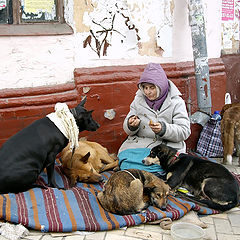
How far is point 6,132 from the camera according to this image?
5156 millimetres

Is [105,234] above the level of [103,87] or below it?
below

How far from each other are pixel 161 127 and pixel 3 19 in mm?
2698

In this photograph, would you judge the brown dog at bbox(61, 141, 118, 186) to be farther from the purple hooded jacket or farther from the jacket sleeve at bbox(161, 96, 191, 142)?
the purple hooded jacket

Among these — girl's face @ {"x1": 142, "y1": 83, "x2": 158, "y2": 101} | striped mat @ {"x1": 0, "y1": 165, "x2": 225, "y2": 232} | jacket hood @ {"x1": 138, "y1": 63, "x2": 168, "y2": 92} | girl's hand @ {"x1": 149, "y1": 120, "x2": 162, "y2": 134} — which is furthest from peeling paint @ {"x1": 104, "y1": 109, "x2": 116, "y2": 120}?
striped mat @ {"x1": 0, "y1": 165, "x2": 225, "y2": 232}

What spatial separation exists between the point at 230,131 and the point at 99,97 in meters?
2.06

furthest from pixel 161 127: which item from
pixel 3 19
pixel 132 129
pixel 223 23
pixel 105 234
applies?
pixel 223 23

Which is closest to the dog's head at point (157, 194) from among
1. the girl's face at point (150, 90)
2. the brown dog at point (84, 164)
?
the brown dog at point (84, 164)

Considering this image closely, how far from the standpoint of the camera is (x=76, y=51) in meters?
5.49

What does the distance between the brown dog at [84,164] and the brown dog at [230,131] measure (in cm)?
173

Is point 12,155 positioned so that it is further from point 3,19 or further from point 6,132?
point 3,19

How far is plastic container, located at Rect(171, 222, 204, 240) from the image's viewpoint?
11.4 ft

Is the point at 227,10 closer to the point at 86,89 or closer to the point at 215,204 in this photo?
the point at 86,89

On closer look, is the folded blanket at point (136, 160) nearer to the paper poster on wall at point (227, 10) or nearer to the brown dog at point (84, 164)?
the brown dog at point (84, 164)

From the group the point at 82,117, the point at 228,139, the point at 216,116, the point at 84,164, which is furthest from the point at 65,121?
the point at 216,116
